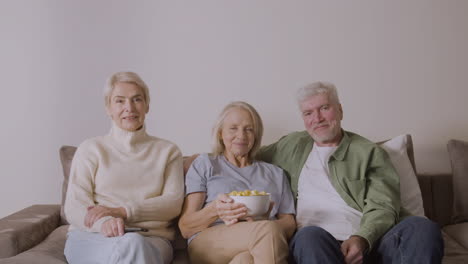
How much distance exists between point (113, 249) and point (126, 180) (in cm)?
43

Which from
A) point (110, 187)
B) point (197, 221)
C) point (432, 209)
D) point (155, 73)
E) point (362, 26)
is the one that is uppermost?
point (362, 26)

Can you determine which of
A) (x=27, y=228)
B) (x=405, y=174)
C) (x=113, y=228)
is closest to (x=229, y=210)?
(x=113, y=228)

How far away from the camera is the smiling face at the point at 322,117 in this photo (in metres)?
2.23

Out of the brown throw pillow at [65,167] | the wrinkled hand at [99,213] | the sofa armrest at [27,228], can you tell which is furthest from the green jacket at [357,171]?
the sofa armrest at [27,228]

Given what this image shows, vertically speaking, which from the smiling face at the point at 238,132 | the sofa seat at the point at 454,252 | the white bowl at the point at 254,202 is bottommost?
the sofa seat at the point at 454,252

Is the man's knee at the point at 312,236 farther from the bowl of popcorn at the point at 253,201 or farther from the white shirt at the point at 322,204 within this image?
the white shirt at the point at 322,204

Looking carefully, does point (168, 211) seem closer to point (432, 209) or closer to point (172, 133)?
point (172, 133)

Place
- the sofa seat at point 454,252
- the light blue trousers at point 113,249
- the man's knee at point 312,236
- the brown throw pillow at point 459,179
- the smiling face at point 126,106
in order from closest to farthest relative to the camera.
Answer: the light blue trousers at point 113,249 < the man's knee at point 312,236 < the sofa seat at point 454,252 < the smiling face at point 126,106 < the brown throw pillow at point 459,179

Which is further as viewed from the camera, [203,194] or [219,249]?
[203,194]

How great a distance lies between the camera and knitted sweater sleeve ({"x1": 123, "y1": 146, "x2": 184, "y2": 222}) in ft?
6.37

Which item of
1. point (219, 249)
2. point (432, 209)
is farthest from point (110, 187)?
point (432, 209)

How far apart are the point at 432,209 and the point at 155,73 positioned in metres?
1.62

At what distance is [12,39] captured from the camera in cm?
266

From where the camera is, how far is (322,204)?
213 cm
